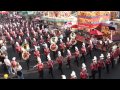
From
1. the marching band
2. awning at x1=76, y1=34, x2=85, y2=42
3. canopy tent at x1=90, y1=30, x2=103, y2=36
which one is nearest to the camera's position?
the marching band

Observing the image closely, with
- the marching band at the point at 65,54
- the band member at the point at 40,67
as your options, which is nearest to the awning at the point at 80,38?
the marching band at the point at 65,54

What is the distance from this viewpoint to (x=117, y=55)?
18.4m

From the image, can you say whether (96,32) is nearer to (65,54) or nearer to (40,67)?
(65,54)

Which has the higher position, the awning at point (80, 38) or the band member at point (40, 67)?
the awning at point (80, 38)

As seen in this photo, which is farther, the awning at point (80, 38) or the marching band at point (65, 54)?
the awning at point (80, 38)

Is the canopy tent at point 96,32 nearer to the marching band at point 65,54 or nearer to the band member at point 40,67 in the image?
the marching band at point 65,54

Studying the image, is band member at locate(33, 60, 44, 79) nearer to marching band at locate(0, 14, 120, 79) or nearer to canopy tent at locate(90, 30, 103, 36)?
marching band at locate(0, 14, 120, 79)

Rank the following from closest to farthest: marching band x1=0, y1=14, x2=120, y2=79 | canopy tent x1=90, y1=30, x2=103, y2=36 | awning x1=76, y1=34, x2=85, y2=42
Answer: marching band x1=0, y1=14, x2=120, y2=79 < canopy tent x1=90, y1=30, x2=103, y2=36 < awning x1=76, y1=34, x2=85, y2=42

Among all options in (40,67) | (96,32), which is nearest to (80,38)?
(96,32)

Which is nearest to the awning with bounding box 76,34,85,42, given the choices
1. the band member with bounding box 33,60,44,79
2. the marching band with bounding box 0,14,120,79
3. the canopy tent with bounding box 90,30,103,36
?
the marching band with bounding box 0,14,120,79
